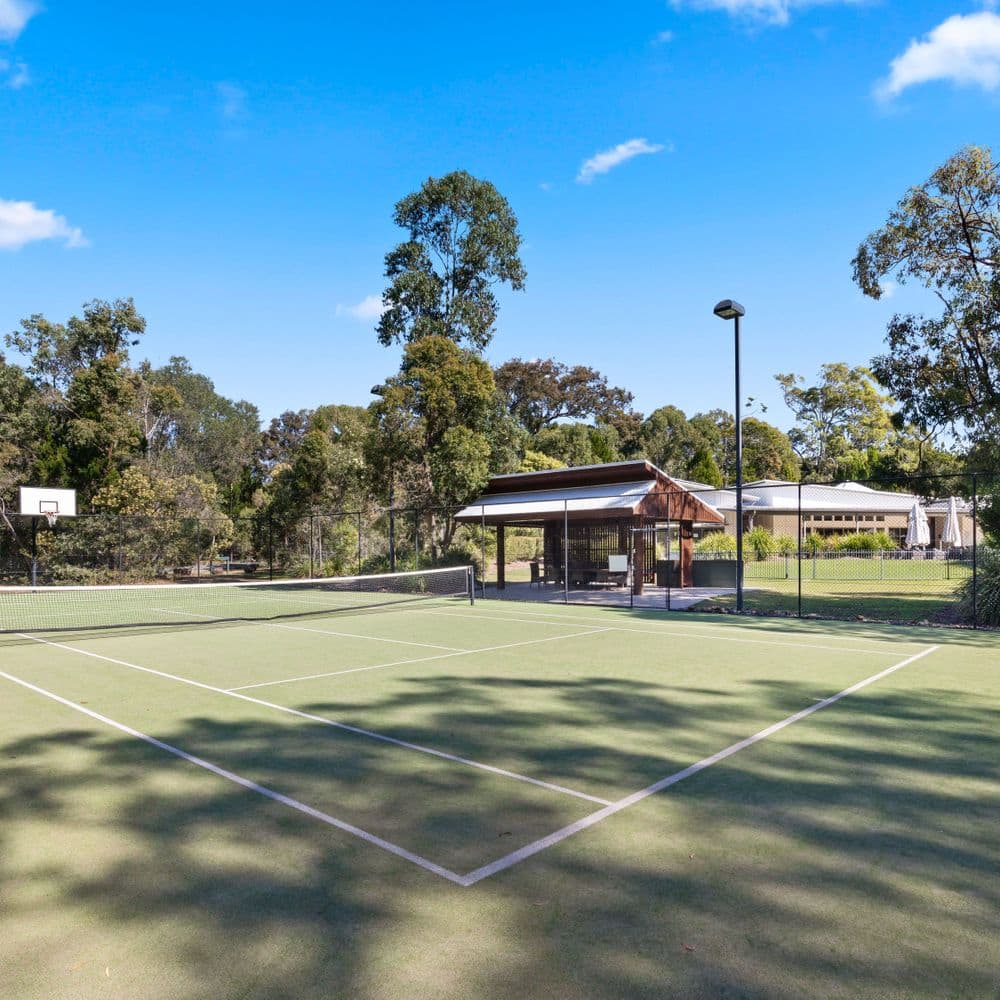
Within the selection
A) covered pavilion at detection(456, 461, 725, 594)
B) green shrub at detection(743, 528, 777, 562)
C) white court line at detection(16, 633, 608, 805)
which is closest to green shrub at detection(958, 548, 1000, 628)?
covered pavilion at detection(456, 461, 725, 594)

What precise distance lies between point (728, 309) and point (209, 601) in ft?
50.7

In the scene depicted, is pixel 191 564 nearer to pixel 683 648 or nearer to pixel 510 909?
pixel 683 648

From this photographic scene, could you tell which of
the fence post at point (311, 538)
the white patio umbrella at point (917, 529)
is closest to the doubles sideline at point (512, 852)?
the fence post at point (311, 538)

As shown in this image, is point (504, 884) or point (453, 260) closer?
point (504, 884)

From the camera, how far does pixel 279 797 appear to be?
4.91m

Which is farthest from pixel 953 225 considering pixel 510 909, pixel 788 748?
pixel 510 909

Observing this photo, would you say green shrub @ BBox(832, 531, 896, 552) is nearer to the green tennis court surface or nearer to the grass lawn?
the grass lawn

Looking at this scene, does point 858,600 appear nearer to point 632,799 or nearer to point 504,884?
point 632,799

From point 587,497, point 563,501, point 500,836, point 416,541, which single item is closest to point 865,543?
point 587,497

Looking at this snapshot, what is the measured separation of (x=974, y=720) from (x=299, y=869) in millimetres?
6127

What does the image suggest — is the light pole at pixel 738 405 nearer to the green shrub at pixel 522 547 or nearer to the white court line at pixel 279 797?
the white court line at pixel 279 797

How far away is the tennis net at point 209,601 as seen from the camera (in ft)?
50.9

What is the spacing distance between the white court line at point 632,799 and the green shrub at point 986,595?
26.8ft

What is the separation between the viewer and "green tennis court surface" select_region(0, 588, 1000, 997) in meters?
2.98
